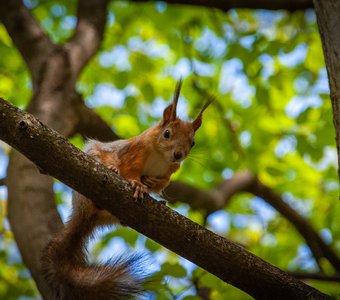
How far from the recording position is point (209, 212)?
15.8 feet

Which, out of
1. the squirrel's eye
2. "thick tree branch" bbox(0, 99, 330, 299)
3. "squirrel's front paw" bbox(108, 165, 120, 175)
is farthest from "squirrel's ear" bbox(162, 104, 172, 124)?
"thick tree branch" bbox(0, 99, 330, 299)

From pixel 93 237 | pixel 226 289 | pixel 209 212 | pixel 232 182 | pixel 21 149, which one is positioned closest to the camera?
pixel 21 149

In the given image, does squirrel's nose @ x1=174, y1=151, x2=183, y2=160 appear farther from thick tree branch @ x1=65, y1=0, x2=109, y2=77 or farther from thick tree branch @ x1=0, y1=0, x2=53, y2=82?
thick tree branch @ x1=0, y1=0, x2=53, y2=82

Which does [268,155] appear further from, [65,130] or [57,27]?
[57,27]

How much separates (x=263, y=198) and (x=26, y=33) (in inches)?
113

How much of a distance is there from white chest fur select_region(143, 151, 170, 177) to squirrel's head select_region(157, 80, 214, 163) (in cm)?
4

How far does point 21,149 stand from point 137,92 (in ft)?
13.0

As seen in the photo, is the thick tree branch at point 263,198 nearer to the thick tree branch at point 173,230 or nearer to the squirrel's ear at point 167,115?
the squirrel's ear at point 167,115

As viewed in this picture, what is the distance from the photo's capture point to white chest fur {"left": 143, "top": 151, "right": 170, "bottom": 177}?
3311 mm

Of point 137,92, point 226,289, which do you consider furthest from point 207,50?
point 226,289

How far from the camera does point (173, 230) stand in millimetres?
2365

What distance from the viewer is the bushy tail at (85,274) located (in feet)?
8.30

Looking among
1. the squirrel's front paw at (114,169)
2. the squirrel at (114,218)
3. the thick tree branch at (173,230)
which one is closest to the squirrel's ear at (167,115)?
the squirrel at (114,218)

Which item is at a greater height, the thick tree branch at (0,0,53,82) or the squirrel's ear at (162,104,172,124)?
the thick tree branch at (0,0,53,82)
